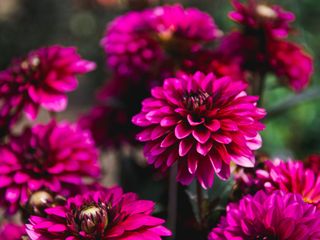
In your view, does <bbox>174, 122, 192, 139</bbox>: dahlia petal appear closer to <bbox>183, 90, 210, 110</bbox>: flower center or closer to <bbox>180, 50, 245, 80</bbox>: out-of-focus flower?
<bbox>183, 90, 210, 110</bbox>: flower center

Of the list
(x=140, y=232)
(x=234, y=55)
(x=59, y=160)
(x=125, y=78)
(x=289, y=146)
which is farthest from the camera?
(x=289, y=146)

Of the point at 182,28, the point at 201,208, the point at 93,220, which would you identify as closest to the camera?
the point at 93,220

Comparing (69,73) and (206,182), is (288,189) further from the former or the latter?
(69,73)

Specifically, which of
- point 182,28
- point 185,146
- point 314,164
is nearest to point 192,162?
point 185,146

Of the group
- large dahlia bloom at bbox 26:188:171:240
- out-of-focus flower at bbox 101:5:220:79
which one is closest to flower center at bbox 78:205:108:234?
large dahlia bloom at bbox 26:188:171:240

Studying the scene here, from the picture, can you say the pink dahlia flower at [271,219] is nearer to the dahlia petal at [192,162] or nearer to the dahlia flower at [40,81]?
the dahlia petal at [192,162]

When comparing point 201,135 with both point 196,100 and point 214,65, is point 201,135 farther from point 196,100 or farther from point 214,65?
point 214,65

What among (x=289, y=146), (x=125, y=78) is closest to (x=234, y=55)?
(x=125, y=78)
